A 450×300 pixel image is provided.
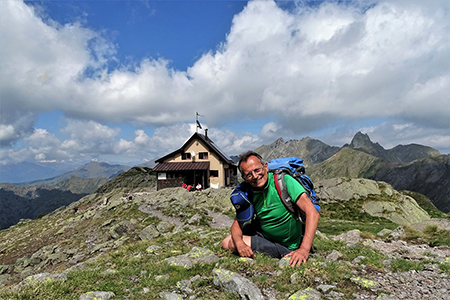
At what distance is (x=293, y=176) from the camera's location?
6.23 m

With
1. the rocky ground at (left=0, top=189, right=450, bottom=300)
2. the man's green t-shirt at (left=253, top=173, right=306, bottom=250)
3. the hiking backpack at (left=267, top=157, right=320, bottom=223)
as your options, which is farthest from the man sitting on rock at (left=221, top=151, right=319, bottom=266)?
the rocky ground at (left=0, top=189, right=450, bottom=300)

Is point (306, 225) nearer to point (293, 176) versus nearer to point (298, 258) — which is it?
point (298, 258)

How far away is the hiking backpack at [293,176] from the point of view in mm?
5731

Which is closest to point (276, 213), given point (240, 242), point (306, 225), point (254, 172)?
point (306, 225)

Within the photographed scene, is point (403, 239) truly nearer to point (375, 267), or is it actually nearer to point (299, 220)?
point (375, 267)

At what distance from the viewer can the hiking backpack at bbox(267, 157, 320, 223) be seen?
5731mm

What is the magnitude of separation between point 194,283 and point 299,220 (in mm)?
3000

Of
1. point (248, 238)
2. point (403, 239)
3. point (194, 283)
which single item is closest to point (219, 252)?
point (248, 238)

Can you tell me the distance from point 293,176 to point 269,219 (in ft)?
4.25

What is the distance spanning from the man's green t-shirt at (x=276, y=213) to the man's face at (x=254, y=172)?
0.75 feet

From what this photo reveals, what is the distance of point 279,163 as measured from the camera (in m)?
6.62

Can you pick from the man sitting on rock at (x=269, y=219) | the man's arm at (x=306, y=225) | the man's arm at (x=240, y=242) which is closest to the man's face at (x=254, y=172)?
the man sitting on rock at (x=269, y=219)

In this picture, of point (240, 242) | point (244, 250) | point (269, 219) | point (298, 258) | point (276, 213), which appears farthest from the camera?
point (240, 242)

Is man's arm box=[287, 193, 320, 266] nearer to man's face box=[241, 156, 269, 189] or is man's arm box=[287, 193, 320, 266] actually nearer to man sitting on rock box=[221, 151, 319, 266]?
man sitting on rock box=[221, 151, 319, 266]
